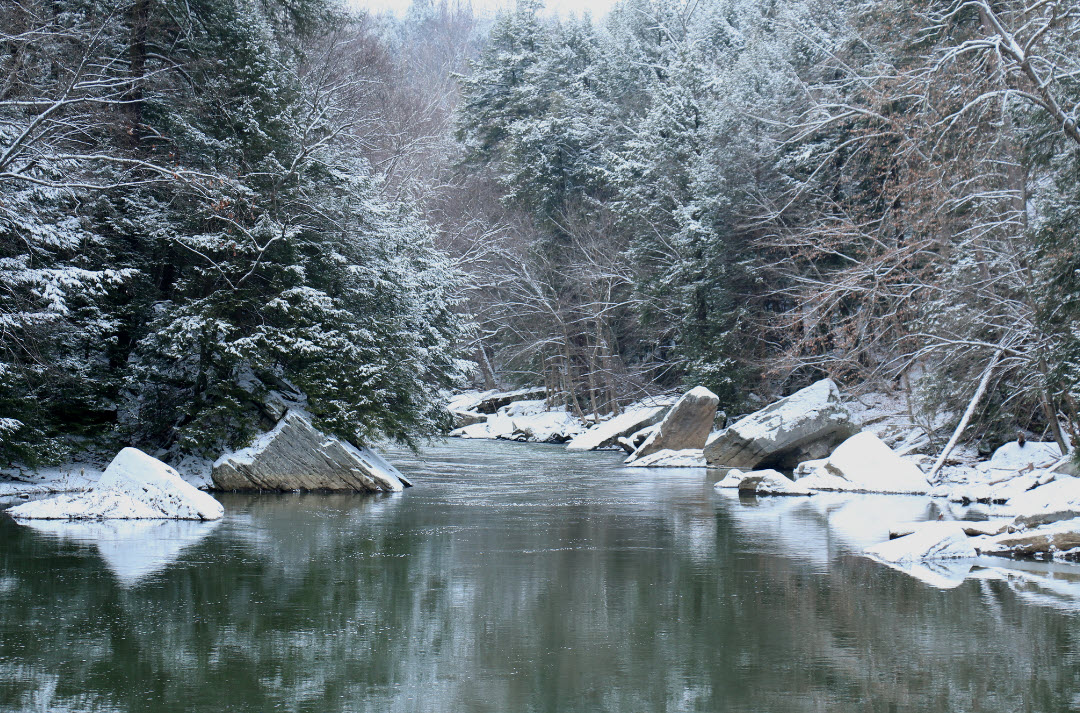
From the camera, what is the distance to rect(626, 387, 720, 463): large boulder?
26703 mm

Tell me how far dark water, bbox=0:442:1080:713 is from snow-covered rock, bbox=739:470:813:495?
4683 mm

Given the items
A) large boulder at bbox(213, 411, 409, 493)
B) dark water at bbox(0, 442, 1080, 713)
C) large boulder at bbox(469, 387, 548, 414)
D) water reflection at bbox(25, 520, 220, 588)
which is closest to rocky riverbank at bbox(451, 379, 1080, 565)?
dark water at bbox(0, 442, 1080, 713)

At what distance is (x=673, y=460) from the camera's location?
2517 centimetres

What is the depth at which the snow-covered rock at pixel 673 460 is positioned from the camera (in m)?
24.9

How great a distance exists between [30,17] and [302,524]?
8343 mm

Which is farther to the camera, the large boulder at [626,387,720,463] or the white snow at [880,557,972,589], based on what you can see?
the large boulder at [626,387,720,463]

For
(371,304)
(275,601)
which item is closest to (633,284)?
(371,304)

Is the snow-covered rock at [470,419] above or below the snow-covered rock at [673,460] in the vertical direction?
above

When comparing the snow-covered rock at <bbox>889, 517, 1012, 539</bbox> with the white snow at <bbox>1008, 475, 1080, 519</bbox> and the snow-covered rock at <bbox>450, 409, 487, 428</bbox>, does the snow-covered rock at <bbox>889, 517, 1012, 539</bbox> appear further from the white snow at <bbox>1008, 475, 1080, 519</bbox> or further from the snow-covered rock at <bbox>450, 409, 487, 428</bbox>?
the snow-covered rock at <bbox>450, 409, 487, 428</bbox>

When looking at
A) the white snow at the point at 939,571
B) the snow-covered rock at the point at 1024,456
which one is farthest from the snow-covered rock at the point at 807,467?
the white snow at the point at 939,571

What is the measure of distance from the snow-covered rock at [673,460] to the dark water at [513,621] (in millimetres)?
11649

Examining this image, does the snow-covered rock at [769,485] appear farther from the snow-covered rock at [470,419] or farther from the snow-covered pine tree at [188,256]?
the snow-covered rock at [470,419]

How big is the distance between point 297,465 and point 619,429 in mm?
15668

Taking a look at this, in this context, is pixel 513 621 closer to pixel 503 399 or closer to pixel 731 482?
pixel 731 482
